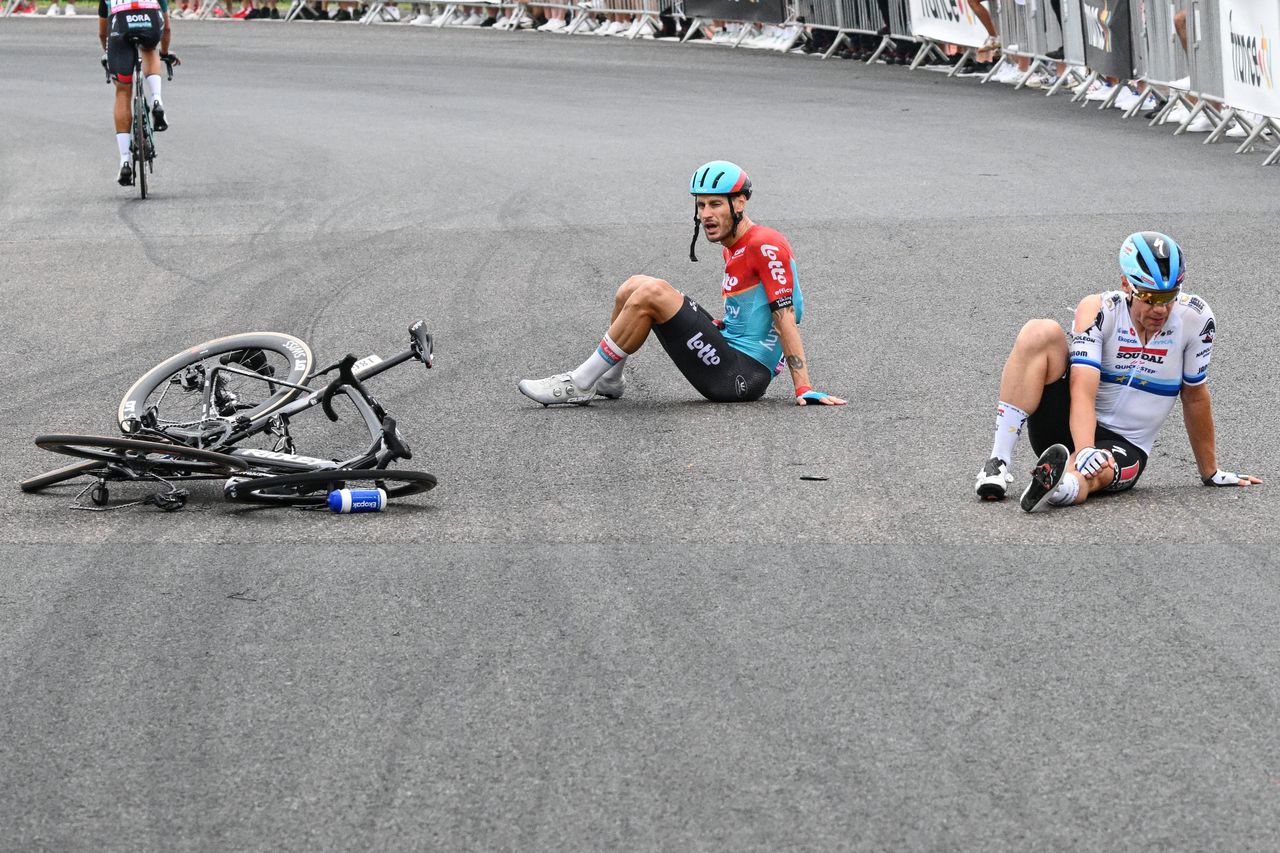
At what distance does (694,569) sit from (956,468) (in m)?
1.96

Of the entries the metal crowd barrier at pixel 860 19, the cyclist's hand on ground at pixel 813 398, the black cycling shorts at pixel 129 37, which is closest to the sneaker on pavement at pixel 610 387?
the cyclist's hand on ground at pixel 813 398

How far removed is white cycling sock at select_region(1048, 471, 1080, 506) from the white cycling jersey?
452 millimetres

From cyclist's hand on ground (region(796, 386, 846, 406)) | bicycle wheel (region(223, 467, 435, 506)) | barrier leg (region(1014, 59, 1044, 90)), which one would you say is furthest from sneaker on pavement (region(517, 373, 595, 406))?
barrier leg (region(1014, 59, 1044, 90))

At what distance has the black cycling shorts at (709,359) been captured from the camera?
30.2 ft

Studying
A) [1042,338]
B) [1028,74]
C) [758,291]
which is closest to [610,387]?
[758,291]

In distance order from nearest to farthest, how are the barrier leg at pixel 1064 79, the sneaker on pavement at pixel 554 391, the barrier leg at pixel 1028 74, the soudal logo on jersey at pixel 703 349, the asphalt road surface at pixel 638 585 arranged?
the asphalt road surface at pixel 638 585 → the soudal logo on jersey at pixel 703 349 → the sneaker on pavement at pixel 554 391 → the barrier leg at pixel 1064 79 → the barrier leg at pixel 1028 74

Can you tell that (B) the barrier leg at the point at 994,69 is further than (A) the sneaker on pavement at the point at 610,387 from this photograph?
Yes

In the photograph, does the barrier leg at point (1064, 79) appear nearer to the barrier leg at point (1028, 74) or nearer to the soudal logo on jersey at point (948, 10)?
the barrier leg at point (1028, 74)

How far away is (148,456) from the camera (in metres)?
7.26

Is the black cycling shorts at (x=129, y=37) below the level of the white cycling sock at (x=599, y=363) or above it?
above

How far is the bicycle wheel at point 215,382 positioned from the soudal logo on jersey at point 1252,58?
1101cm

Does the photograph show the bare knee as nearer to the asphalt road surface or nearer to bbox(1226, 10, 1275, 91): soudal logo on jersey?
the asphalt road surface

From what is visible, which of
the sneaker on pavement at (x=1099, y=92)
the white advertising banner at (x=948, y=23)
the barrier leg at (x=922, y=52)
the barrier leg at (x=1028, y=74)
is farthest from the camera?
the barrier leg at (x=922, y=52)

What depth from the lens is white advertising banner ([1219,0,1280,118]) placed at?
1592 centimetres
